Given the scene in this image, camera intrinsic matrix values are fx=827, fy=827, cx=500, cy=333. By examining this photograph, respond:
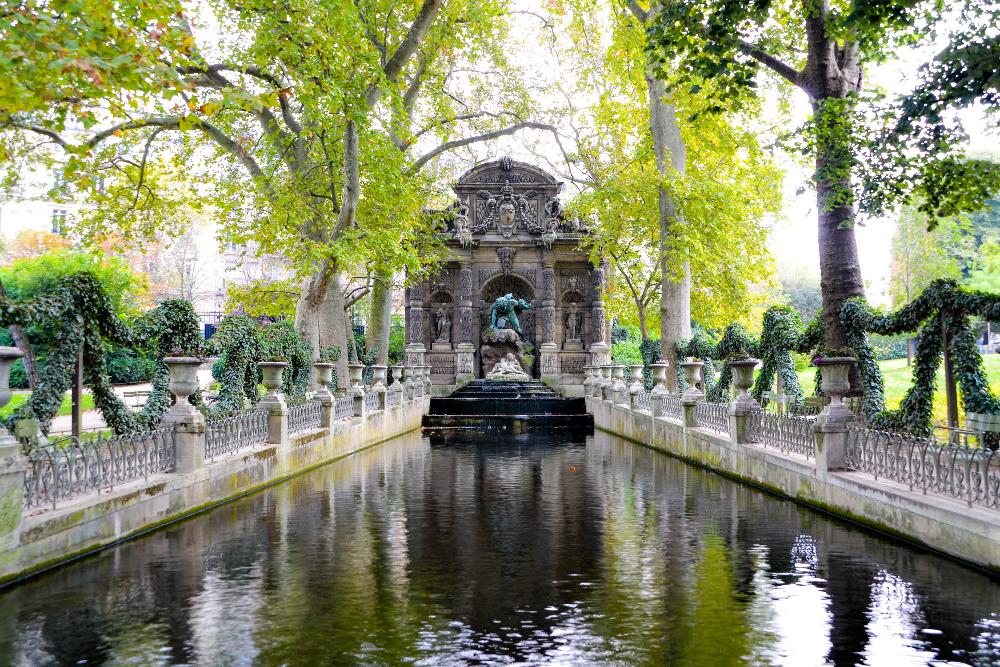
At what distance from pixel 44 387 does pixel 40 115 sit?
11.2 m

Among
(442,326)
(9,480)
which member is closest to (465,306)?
(442,326)

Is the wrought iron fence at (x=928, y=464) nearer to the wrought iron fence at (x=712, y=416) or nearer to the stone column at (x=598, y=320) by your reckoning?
the wrought iron fence at (x=712, y=416)

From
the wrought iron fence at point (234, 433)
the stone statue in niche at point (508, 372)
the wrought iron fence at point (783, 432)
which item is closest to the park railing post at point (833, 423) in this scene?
the wrought iron fence at point (783, 432)

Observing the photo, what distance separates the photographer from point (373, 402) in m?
20.8

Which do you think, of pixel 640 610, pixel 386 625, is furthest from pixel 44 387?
pixel 640 610

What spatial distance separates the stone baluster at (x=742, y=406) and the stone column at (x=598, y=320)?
21845mm

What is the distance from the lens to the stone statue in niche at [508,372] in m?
32.0

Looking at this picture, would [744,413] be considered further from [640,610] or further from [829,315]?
[640,610]

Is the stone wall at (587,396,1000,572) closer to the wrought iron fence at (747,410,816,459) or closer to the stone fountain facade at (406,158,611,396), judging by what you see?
the wrought iron fence at (747,410,816,459)

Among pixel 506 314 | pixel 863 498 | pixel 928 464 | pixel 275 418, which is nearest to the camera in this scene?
pixel 928 464

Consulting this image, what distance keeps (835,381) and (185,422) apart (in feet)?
25.6

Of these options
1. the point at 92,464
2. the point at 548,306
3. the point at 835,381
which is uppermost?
the point at 548,306

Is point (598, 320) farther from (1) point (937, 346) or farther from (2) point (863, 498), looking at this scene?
(2) point (863, 498)

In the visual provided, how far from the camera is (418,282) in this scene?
120 feet
